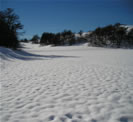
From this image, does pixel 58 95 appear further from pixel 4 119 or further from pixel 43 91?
pixel 4 119

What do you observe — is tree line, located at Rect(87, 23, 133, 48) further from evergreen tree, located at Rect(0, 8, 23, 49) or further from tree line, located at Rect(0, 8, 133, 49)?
evergreen tree, located at Rect(0, 8, 23, 49)

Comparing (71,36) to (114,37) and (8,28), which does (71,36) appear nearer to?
(114,37)

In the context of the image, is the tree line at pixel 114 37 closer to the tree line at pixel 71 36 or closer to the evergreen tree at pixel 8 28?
the tree line at pixel 71 36

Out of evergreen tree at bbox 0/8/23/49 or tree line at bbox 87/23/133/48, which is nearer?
evergreen tree at bbox 0/8/23/49

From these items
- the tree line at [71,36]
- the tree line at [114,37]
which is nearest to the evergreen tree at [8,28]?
the tree line at [71,36]

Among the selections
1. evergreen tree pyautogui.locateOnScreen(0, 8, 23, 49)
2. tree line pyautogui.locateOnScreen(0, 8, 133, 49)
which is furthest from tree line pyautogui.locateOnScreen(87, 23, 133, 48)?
evergreen tree pyautogui.locateOnScreen(0, 8, 23, 49)

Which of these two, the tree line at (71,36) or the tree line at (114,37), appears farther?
the tree line at (114,37)

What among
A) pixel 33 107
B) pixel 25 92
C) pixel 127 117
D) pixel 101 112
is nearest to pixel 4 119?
pixel 33 107

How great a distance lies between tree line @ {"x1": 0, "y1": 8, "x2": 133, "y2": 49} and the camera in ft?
70.4

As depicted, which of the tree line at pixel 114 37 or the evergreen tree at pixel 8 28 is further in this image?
the tree line at pixel 114 37

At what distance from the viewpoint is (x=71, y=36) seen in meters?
62.2

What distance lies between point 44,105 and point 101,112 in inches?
63.7

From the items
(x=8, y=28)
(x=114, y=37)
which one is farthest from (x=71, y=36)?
(x=8, y=28)

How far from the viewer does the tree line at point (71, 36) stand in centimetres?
2147
